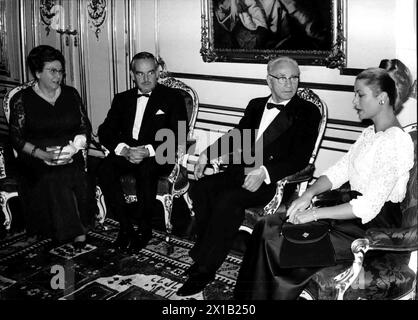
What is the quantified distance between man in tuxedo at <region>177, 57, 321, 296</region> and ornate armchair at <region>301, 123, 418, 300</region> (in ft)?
2.92

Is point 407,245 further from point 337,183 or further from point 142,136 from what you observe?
point 142,136

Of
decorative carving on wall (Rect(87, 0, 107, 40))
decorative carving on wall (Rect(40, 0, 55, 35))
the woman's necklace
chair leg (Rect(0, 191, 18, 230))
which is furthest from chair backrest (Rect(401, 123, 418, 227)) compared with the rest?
decorative carving on wall (Rect(40, 0, 55, 35))

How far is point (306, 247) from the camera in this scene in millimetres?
2326

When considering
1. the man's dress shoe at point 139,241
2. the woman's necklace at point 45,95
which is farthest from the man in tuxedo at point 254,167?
the woman's necklace at point 45,95

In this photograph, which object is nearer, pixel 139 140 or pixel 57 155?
pixel 57 155

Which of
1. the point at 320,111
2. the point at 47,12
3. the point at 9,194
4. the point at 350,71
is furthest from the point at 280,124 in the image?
the point at 47,12

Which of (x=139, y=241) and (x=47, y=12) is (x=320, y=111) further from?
(x=47, y=12)

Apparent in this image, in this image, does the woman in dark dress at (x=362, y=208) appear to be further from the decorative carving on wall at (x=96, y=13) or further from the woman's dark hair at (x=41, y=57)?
the decorative carving on wall at (x=96, y=13)

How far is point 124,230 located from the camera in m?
3.77

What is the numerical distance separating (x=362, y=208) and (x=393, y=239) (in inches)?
8.5

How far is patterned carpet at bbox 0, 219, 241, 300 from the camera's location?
308 centimetres

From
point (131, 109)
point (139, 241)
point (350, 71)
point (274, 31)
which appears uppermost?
point (274, 31)

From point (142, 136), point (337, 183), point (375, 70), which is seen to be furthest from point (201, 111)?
point (375, 70)

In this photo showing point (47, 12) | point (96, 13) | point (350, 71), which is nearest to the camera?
point (350, 71)
